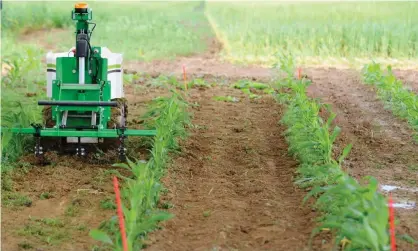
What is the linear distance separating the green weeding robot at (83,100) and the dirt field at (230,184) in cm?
37

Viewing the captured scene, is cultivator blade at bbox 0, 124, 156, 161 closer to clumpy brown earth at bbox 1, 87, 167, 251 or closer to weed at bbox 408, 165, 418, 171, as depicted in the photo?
clumpy brown earth at bbox 1, 87, 167, 251

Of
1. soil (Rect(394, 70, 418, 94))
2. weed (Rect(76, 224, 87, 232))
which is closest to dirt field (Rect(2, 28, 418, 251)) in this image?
weed (Rect(76, 224, 87, 232))

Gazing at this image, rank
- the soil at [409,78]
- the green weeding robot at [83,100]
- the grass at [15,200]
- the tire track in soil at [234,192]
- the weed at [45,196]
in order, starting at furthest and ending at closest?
the soil at [409,78], the green weeding robot at [83,100], the weed at [45,196], the grass at [15,200], the tire track in soil at [234,192]

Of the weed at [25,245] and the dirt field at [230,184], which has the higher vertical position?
the dirt field at [230,184]

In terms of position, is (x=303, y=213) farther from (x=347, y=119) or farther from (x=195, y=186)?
(x=347, y=119)

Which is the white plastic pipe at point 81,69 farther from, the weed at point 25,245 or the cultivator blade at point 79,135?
the weed at point 25,245

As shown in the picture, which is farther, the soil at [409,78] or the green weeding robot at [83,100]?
the soil at [409,78]

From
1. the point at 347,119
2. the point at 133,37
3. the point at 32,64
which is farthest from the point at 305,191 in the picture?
the point at 133,37

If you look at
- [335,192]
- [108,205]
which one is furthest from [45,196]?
[335,192]

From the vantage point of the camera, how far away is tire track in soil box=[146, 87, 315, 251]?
6.91 meters

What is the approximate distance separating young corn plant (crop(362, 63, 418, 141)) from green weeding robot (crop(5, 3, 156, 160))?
Result: 12.7ft

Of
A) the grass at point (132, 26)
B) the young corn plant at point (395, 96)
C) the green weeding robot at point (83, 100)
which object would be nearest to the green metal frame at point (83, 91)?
the green weeding robot at point (83, 100)

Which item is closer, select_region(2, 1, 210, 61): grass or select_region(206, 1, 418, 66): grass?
select_region(206, 1, 418, 66): grass

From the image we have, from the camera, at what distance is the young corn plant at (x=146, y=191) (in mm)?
6352
